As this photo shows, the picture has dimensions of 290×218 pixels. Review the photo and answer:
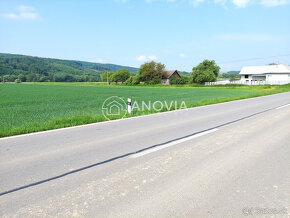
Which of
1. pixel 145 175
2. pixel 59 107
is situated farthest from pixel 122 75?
pixel 145 175

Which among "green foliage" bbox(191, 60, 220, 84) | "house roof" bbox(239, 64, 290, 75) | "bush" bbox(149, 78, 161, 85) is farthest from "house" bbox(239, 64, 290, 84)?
"bush" bbox(149, 78, 161, 85)

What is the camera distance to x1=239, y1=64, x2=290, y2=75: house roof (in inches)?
2655

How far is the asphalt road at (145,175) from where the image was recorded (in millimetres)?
2521

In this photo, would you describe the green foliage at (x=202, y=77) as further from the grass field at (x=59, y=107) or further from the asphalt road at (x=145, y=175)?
the asphalt road at (x=145, y=175)

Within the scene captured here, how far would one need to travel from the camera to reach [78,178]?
3.26m

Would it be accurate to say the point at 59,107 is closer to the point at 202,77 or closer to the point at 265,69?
the point at 202,77

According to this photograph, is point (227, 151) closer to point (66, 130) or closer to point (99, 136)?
point (99, 136)

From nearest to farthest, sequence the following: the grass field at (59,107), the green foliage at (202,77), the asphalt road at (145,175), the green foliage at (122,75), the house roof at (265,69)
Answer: the asphalt road at (145,175), the grass field at (59,107), the green foliage at (202,77), the house roof at (265,69), the green foliage at (122,75)

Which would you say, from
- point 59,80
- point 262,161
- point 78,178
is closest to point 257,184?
point 262,161

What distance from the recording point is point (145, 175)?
3.36 metres

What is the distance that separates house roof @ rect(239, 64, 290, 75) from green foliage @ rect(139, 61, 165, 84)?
97.2 ft

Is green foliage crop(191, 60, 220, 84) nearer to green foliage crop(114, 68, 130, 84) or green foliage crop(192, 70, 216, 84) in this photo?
green foliage crop(192, 70, 216, 84)

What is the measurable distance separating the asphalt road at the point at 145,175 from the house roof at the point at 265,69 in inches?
2918

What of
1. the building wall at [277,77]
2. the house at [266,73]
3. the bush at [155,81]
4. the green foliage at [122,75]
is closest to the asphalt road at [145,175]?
the house at [266,73]
